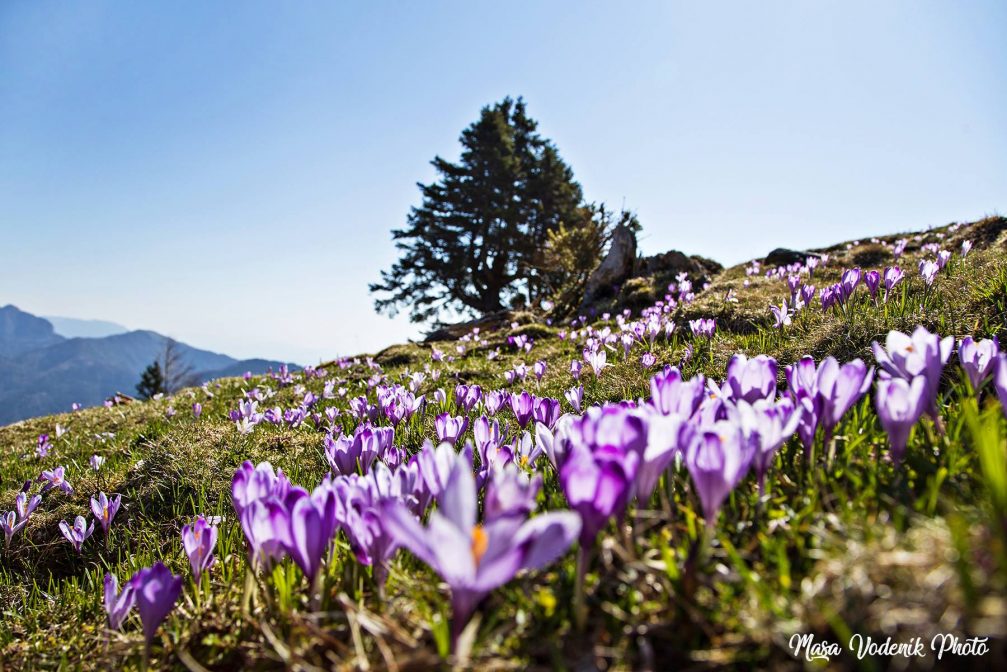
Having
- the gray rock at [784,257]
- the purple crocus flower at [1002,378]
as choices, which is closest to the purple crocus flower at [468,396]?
the purple crocus flower at [1002,378]

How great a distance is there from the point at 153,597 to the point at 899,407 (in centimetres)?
194

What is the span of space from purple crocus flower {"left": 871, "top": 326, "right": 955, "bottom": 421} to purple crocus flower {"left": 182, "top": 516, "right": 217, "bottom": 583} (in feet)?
6.88

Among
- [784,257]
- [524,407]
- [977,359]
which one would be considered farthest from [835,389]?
[784,257]

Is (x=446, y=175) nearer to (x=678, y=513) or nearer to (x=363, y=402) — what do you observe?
(x=363, y=402)

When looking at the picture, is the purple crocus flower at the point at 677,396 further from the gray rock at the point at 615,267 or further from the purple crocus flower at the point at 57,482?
the gray rock at the point at 615,267

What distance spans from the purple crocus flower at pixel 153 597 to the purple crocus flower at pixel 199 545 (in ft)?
0.97

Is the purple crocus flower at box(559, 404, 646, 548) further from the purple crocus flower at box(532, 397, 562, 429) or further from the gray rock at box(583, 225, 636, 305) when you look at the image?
the gray rock at box(583, 225, 636, 305)

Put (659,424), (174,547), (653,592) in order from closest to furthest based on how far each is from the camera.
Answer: (653,592) → (659,424) → (174,547)

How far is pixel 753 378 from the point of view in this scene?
1724 mm

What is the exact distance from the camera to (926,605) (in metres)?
0.74

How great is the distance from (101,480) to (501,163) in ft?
106

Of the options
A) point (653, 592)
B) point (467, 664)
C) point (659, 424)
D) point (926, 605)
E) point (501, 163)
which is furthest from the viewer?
point (501, 163)

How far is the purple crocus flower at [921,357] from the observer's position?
4.78 feet

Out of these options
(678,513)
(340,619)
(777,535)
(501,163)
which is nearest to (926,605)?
(777,535)
